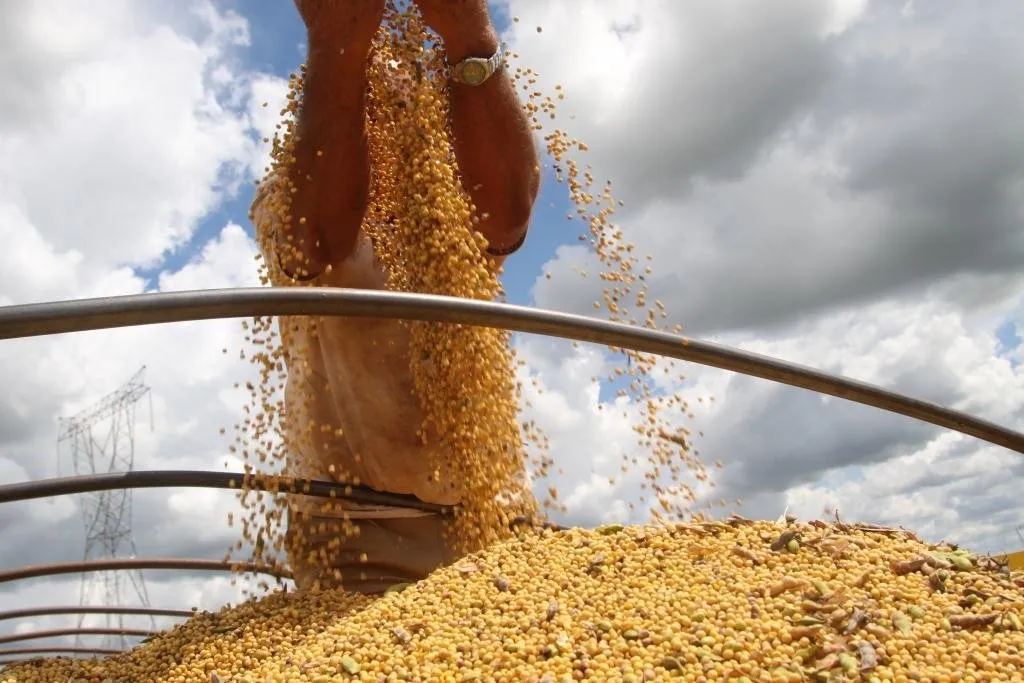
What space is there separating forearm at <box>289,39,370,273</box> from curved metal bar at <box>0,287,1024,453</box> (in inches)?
31.2

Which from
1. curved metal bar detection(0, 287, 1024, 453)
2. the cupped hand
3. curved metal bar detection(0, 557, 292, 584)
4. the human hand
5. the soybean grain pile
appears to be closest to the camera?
curved metal bar detection(0, 287, 1024, 453)

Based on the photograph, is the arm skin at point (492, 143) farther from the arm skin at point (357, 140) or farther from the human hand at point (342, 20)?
the human hand at point (342, 20)

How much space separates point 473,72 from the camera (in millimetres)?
2709

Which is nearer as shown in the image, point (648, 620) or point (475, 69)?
point (648, 620)

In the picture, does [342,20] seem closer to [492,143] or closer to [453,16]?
[453,16]

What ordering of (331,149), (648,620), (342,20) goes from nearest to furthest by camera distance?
(648,620) < (342,20) < (331,149)

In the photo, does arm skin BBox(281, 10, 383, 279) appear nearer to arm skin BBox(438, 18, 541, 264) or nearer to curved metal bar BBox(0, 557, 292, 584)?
arm skin BBox(438, 18, 541, 264)

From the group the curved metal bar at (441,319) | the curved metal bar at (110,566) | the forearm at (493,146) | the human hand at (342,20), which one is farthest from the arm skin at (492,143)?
the curved metal bar at (110,566)

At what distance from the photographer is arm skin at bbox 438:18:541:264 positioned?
2723 millimetres

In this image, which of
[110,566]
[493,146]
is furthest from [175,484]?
[493,146]

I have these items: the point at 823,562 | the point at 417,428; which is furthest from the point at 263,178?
the point at 823,562

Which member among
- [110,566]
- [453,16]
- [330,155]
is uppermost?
[453,16]

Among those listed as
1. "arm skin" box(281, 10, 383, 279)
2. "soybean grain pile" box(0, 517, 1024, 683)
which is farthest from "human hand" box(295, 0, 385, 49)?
"soybean grain pile" box(0, 517, 1024, 683)

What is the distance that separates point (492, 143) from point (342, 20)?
24.0 inches
